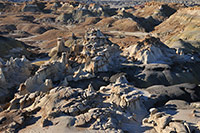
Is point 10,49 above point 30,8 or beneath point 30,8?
beneath

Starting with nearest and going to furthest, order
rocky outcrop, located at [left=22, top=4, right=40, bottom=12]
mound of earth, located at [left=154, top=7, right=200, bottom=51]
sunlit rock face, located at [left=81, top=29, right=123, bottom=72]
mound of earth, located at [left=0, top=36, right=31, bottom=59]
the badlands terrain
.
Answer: the badlands terrain
sunlit rock face, located at [left=81, top=29, right=123, bottom=72]
mound of earth, located at [left=0, top=36, right=31, bottom=59]
mound of earth, located at [left=154, top=7, right=200, bottom=51]
rocky outcrop, located at [left=22, top=4, right=40, bottom=12]

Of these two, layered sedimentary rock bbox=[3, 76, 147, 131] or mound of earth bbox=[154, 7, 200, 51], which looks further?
mound of earth bbox=[154, 7, 200, 51]

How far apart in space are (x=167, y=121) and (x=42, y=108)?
37.5 feet

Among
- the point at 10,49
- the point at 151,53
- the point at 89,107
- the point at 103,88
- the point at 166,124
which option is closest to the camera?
the point at 166,124

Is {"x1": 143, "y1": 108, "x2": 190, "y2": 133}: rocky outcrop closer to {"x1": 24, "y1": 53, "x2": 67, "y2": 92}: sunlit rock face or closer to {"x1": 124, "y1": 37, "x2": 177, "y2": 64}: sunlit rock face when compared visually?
{"x1": 24, "y1": 53, "x2": 67, "y2": 92}: sunlit rock face

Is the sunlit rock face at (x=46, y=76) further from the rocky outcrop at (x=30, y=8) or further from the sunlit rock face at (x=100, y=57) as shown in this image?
the rocky outcrop at (x=30, y=8)

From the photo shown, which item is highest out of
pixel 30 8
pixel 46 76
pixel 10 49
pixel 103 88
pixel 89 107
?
pixel 30 8

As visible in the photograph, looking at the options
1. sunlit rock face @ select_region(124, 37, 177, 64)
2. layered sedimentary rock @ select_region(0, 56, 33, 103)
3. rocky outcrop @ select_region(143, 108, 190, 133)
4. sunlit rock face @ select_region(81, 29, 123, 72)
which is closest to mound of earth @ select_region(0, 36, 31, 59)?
layered sedimentary rock @ select_region(0, 56, 33, 103)

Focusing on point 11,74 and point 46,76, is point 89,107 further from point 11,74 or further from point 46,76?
point 11,74

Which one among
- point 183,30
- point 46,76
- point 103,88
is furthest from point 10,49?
point 183,30

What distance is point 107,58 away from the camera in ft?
114

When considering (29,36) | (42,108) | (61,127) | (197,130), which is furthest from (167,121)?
(29,36)

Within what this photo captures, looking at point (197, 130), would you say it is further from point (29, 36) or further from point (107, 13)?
point (107, 13)

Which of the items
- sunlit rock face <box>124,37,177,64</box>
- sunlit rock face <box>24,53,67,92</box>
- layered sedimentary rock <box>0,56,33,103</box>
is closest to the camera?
sunlit rock face <box>24,53,67,92</box>
